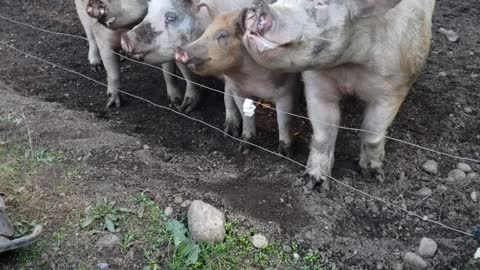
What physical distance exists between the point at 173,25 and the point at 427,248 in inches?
88.6

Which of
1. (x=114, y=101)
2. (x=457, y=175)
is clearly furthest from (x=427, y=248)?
(x=114, y=101)

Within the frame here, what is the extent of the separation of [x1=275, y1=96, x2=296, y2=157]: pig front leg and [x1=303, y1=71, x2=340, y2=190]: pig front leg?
223 millimetres

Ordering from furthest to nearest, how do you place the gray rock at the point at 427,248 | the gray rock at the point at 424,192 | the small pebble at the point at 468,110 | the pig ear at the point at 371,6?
the small pebble at the point at 468,110, the gray rock at the point at 424,192, the gray rock at the point at 427,248, the pig ear at the point at 371,6

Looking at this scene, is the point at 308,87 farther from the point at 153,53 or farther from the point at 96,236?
the point at 96,236

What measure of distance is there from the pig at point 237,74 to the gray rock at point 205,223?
0.85m

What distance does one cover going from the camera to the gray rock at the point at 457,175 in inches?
194

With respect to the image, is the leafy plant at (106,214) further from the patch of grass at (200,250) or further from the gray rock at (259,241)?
the gray rock at (259,241)

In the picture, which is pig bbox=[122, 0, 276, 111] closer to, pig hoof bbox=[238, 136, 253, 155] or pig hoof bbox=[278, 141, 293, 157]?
pig hoof bbox=[238, 136, 253, 155]

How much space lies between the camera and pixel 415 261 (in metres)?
4.15

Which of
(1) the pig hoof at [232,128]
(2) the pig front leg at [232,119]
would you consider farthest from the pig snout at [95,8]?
(1) the pig hoof at [232,128]

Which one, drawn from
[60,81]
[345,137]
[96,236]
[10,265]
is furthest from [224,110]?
[10,265]

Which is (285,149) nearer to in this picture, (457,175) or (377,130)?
(377,130)

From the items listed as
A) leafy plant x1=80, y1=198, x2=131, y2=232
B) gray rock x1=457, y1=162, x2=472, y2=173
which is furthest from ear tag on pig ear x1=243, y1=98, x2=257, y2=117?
gray rock x1=457, y1=162, x2=472, y2=173

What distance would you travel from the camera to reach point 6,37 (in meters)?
7.25
